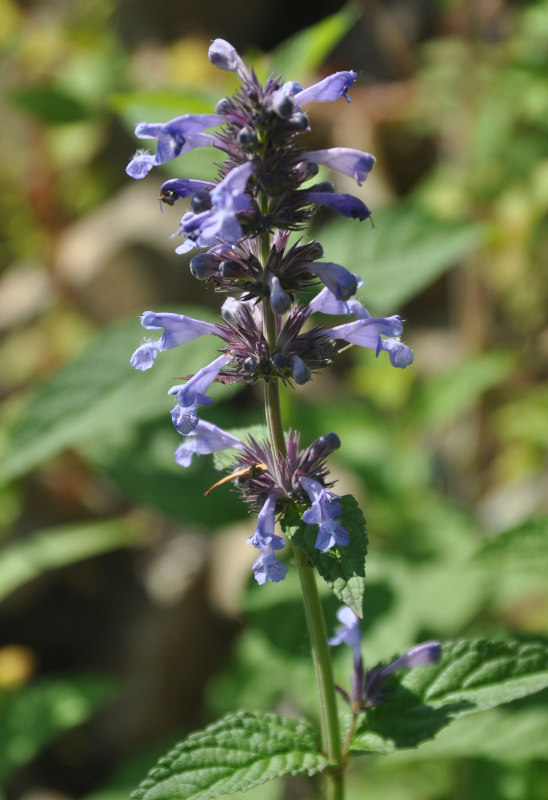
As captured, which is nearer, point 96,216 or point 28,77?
A: point 28,77

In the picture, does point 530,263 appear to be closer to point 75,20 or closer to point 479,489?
point 479,489

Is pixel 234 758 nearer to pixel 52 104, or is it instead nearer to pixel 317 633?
pixel 317 633

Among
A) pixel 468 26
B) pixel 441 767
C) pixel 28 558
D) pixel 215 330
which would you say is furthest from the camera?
pixel 468 26

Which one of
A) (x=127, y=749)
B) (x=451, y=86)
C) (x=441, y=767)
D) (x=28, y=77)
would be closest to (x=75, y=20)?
(x=28, y=77)

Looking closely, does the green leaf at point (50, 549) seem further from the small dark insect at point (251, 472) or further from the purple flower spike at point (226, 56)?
the purple flower spike at point (226, 56)

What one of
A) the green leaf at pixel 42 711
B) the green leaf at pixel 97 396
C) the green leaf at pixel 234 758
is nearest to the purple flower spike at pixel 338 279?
the green leaf at pixel 234 758

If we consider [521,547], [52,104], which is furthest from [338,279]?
[52,104]

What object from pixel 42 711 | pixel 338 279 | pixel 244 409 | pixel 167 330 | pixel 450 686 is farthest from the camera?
pixel 244 409

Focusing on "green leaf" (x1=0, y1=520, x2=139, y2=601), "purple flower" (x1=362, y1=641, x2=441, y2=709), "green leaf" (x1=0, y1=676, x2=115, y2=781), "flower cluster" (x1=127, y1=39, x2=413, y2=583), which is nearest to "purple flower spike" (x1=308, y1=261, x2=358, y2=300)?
"flower cluster" (x1=127, y1=39, x2=413, y2=583)
